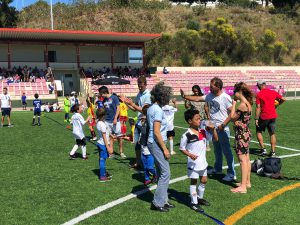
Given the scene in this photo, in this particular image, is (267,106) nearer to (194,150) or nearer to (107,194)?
(194,150)

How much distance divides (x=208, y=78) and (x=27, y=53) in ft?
71.1

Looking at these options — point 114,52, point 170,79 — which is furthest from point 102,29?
point 170,79

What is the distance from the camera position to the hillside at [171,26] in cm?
5341

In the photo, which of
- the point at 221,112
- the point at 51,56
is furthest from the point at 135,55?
the point at 221,112

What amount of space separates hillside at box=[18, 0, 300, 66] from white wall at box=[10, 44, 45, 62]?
15766 mm

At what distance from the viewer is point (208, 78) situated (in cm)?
4309

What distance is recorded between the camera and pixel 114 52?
46344mm

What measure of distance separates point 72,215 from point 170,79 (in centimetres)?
3655

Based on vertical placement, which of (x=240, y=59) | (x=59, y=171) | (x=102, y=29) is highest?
(x=102, y=29)

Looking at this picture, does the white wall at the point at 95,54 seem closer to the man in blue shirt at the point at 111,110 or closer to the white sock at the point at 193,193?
the man in blue shirt at the point at 111,110

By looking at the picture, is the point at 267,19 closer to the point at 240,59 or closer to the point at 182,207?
the point at 240,59

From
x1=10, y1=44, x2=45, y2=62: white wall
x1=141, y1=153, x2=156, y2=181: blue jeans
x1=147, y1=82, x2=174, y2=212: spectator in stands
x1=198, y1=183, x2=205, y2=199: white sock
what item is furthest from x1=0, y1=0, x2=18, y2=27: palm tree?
x1=198, y1=183, x2=205, y2=199: white sock

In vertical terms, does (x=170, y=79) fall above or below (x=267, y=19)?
below

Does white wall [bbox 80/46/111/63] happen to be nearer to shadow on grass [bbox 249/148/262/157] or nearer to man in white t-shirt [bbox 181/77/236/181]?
shadow on grass [bbox 249/148/262/157]
